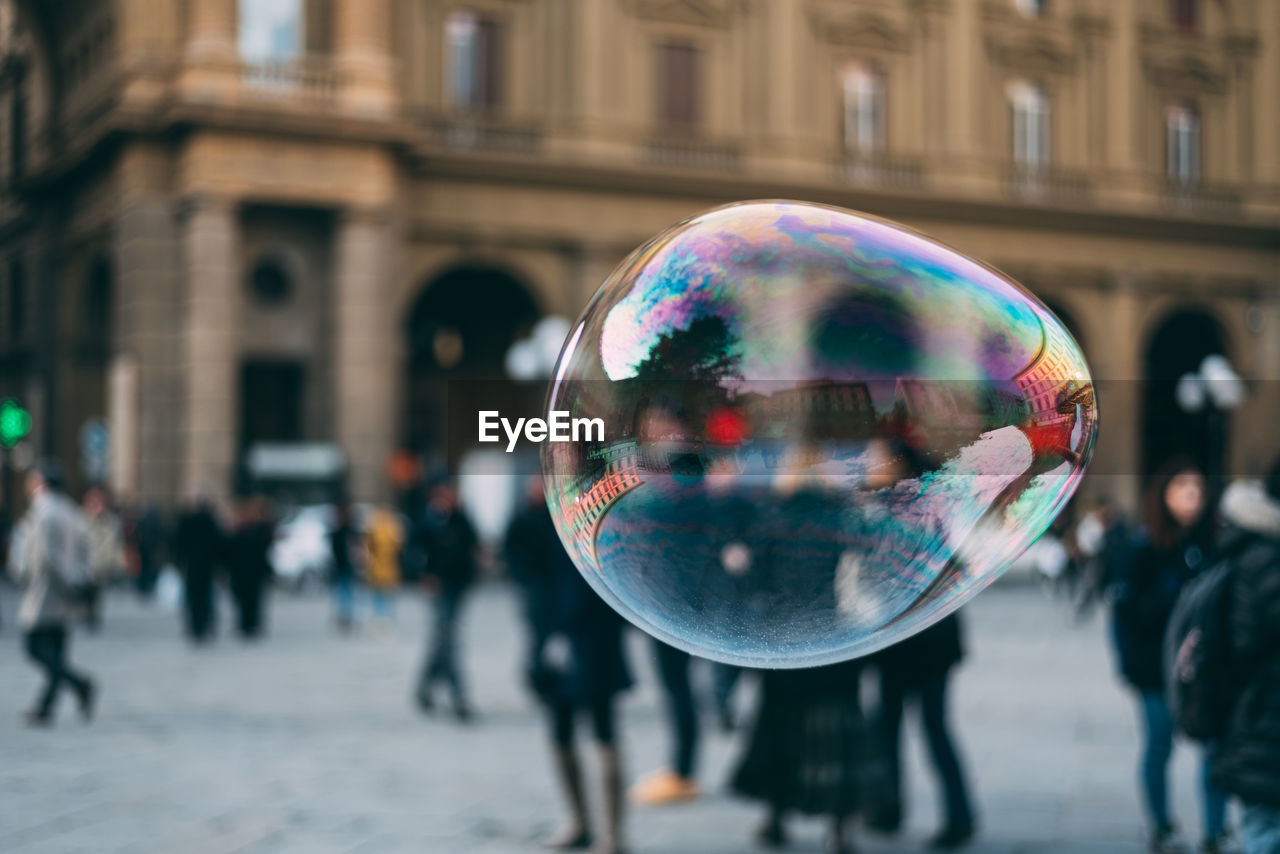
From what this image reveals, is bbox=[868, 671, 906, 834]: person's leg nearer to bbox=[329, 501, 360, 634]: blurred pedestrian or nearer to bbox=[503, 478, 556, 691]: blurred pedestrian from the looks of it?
bbox=[503, 478, 556, 691]: blurred pedestrian

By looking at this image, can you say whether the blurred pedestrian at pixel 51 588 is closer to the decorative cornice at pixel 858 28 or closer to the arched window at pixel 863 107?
the arched window at pixel 863 107

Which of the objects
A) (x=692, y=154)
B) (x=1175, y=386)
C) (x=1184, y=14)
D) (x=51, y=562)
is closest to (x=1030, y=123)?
(x=1184, y=14)

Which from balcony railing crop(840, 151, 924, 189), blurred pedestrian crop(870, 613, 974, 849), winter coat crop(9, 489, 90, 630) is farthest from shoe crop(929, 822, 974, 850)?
balcony railing crop(840, 151, 924, 189)

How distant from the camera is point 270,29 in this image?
82.0 ft

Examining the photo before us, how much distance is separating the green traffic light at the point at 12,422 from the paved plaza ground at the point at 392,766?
7.52 ft

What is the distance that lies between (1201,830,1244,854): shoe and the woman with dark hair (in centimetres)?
1

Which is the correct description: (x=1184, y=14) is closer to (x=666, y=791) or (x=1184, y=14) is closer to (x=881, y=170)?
(x=881, y=170)

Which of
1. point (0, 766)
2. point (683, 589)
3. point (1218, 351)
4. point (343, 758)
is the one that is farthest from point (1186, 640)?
point (1218, 351)

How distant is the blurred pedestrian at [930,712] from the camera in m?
6.36

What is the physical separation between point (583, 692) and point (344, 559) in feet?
37.1

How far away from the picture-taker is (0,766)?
26.3 ft

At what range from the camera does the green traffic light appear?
14.4 m

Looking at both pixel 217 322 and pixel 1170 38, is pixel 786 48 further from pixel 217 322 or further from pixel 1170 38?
pixel 217 322

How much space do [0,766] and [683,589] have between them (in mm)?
5755
